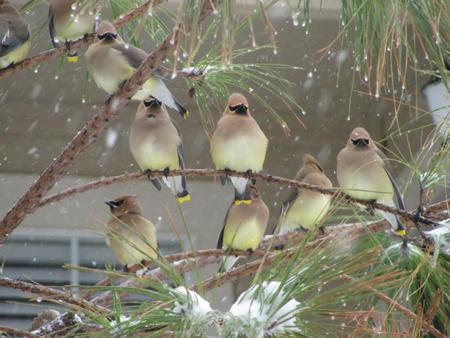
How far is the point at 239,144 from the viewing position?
2518 mm

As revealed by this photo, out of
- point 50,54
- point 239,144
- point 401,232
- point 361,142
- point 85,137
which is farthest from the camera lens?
point 239,144

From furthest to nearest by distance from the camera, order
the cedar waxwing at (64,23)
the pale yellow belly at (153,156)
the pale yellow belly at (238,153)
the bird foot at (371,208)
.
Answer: the pale yellow belly at (153,156), the pale yellow belly at (238,153), the cedar waxwing at (64,23), the bird foot at (371,208)

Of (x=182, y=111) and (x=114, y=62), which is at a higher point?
(x=114, y=62)

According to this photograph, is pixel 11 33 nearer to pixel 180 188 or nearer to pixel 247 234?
pixel 180 188

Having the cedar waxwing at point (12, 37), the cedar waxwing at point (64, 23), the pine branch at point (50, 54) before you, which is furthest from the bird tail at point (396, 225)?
the cedar waxwing at point (12, 37)

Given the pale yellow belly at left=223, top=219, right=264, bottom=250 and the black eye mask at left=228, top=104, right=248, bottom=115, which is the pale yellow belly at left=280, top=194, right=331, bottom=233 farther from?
the black eye mask at left=228, top=104, right=248, bottom=115

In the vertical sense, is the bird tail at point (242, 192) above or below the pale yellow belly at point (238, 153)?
below

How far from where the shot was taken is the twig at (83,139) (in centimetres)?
154

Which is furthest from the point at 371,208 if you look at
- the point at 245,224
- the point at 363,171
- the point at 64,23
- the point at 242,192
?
the point at 245,224

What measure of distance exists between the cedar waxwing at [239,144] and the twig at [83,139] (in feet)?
2.85

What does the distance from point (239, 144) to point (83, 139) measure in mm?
910

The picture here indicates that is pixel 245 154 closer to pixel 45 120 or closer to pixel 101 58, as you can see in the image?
pixel 101 58

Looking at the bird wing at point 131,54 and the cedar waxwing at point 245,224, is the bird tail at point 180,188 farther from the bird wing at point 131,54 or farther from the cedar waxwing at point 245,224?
the bird wing at point 131,54

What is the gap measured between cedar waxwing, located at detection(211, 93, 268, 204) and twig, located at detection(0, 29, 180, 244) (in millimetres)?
869
